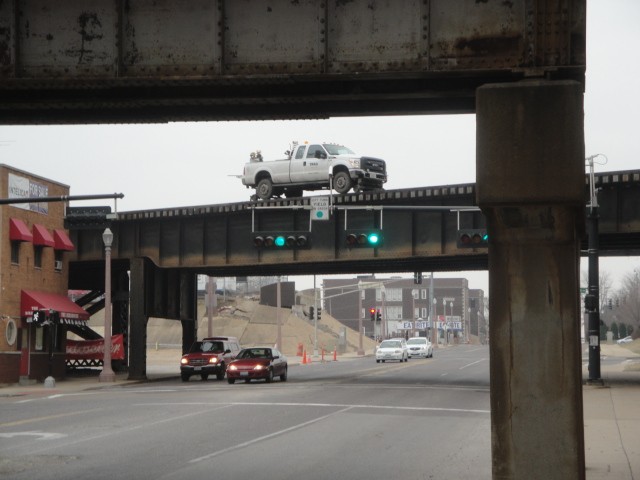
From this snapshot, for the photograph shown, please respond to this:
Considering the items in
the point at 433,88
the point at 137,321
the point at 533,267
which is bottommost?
the point at 137,321

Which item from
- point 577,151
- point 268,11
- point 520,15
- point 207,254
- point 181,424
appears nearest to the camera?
point 577,151

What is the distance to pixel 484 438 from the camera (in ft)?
64.1

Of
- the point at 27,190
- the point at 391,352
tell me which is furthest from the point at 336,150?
the point at 391,352

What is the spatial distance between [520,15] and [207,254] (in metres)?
33.5

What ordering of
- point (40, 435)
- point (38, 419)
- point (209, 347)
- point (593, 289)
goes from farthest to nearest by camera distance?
point (209, 347)
point (593, 289)
point (38, 419)
point (40, 435)

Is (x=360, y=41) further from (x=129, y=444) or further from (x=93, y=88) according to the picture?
(x=129, y=444)

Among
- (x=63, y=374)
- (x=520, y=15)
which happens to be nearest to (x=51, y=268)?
(x=63, y=374)

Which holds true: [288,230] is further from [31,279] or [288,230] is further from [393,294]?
[393,294]

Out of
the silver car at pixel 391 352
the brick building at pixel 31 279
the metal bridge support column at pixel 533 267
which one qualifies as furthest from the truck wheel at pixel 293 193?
the metal bridge support column at pixel 533 267

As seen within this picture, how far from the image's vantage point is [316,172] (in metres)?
43.9

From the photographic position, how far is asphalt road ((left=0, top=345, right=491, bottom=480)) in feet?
49.2

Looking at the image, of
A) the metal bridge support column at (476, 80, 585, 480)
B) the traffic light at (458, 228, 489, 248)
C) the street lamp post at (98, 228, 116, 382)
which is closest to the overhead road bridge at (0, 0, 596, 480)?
the metal bridge support column at (476, 80, 585, 480)

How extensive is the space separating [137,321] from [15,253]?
6.18 m

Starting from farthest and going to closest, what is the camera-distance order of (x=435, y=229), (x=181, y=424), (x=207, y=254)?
1. (x=207, y=254)
2. (x=435, y=229)
3. (x=181, y=424)
